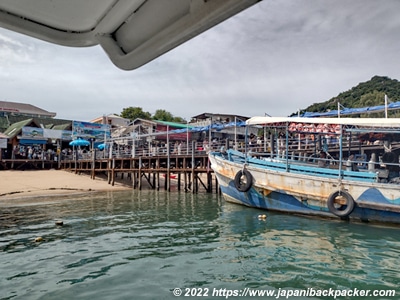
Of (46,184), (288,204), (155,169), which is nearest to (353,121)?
(288,204)

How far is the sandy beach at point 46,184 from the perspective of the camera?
76.4 ft

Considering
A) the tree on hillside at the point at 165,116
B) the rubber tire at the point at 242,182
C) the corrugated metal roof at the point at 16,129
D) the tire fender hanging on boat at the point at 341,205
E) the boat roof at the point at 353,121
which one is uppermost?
the tree on hillside at the point at 165,116

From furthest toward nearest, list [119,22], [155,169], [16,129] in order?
[16,129]
[155,169]
[119,22]

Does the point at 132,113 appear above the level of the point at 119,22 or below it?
above

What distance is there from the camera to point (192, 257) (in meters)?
7.62

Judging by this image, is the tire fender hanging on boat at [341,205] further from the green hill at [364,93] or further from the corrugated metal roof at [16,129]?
the green hill at [364,93]

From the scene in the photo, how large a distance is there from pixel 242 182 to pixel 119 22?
13088 millimetres

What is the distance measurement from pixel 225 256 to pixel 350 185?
6686 millimetres

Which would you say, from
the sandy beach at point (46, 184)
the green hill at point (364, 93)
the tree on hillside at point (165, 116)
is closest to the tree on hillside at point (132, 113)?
the tree on hillside at point (165, 116)

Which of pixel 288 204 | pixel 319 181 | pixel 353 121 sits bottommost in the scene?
pixel 288 204

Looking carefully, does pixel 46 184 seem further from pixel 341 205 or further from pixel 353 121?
pixel 353 121

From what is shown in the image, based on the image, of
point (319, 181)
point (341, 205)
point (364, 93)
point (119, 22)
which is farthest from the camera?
point (364, 93)

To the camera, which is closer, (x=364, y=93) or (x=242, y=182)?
(x=242, y=182)

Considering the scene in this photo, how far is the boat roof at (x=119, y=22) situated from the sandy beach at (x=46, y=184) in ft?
71.3
